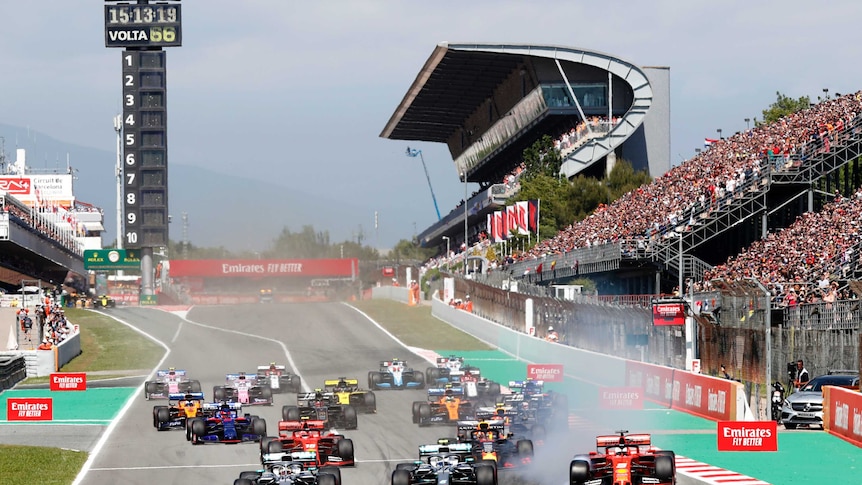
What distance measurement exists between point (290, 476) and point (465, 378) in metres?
17.7

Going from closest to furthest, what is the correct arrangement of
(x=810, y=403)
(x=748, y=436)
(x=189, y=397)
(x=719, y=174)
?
(x=748, y=436)
(x=810, y=403)
(x=189, y=397)
(x=719, y=174)

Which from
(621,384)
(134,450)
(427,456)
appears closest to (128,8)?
(621,384)

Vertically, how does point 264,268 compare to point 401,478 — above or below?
above

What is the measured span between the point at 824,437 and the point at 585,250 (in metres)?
36.3

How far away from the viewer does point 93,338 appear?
6788 centimetres

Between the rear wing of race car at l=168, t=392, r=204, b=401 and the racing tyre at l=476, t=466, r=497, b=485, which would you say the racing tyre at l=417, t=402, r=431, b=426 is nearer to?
the rear wing of race car at l=168, t=392, r=204, b=401

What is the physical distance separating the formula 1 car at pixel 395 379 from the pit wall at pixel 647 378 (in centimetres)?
619

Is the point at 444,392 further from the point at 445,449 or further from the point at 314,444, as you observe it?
the point at 445,449

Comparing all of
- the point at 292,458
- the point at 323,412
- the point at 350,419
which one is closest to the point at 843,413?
the point at 350,419

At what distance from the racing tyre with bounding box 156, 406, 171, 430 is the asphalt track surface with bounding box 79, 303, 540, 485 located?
1.31 feet

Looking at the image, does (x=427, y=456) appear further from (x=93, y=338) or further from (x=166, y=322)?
(x=166, y=322)

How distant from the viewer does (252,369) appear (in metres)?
54.8

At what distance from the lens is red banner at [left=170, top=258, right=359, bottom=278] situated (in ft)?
405

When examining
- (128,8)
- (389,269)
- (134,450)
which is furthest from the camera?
(389,269)
